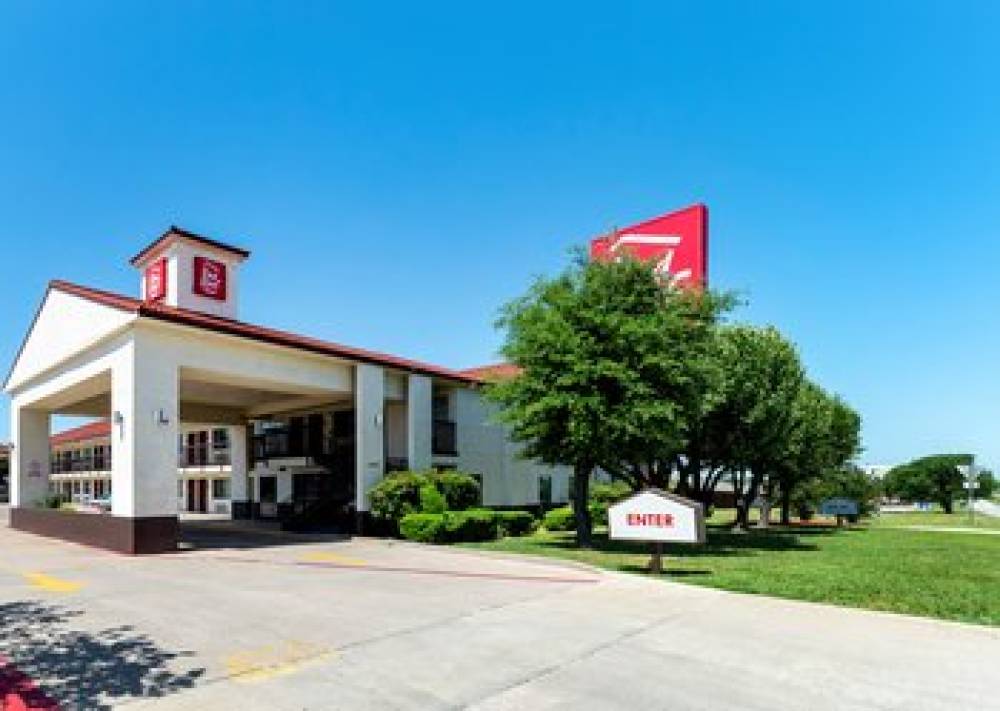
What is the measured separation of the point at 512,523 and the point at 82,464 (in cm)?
4556

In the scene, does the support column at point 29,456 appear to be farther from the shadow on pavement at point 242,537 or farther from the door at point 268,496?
the door at point 268,496

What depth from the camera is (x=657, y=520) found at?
13.3m

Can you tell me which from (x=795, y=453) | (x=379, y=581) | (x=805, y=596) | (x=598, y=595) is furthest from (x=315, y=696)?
(x=795, y=453)

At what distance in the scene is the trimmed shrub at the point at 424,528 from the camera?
2000 centimetres

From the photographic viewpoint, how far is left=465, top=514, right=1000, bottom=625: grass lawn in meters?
11.2

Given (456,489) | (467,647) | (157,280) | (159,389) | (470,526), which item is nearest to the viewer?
(467,647)

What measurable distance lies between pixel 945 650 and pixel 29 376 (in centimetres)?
2870

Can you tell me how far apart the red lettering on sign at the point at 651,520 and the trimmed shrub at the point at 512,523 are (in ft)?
29.6

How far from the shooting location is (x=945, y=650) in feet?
26.5

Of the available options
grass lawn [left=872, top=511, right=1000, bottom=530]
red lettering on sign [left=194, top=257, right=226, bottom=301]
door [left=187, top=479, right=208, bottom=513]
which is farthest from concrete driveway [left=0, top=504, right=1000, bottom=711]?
grass lawn [left=872, top=511, right=1000, bottom=530]

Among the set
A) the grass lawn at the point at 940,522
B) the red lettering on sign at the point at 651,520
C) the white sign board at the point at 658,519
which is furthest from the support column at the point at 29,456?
the grass lawn at the point at 940,522

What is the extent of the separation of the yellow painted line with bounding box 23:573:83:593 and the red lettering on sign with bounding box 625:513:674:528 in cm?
930

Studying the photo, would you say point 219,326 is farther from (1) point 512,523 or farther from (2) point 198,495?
(2) point 198,495

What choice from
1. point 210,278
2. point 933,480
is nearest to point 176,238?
point 210,278
